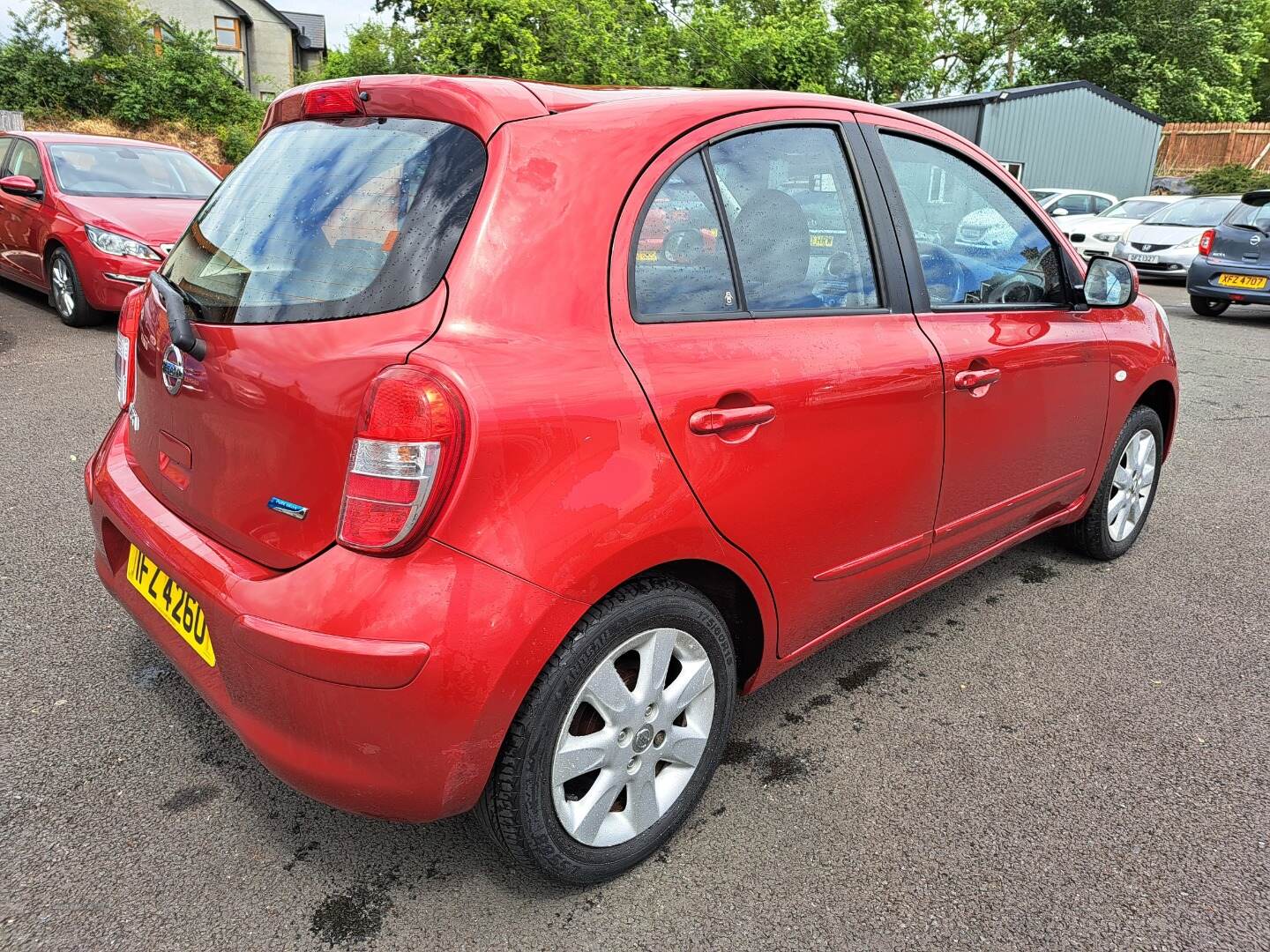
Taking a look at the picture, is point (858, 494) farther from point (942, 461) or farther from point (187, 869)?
point (187, 869)

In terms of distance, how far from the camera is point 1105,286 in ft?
10.4

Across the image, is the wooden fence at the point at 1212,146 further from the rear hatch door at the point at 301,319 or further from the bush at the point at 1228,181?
the rear hatch door at the point at 301,319

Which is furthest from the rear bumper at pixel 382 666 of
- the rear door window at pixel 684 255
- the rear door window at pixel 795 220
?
the rear door window at pixel 795 220

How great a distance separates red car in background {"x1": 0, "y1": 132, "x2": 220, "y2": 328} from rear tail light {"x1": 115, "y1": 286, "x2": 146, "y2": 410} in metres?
5.40

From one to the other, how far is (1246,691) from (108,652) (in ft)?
11.7

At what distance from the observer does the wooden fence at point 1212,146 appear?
27.9 metres

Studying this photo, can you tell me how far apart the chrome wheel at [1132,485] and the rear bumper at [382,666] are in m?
2.85

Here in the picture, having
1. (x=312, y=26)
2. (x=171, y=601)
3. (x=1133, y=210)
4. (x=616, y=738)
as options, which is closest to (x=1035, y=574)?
(x=616, y=738)

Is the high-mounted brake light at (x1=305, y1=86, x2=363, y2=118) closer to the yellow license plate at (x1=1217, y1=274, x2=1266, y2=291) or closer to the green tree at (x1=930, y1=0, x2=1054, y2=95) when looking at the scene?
the yellow license plate at (x1=1217, y1=274, x2=1266, y2=291)

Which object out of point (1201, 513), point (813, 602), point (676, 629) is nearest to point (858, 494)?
point (813, 602)

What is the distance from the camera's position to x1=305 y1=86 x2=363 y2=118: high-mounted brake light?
6.77 ft

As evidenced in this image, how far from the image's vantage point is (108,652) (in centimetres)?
290

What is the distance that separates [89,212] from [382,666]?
7.49 metres

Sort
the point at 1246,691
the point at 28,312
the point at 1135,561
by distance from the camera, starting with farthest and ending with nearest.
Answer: the point at 28,312, the point at 1135,561, the point at 1246,691
